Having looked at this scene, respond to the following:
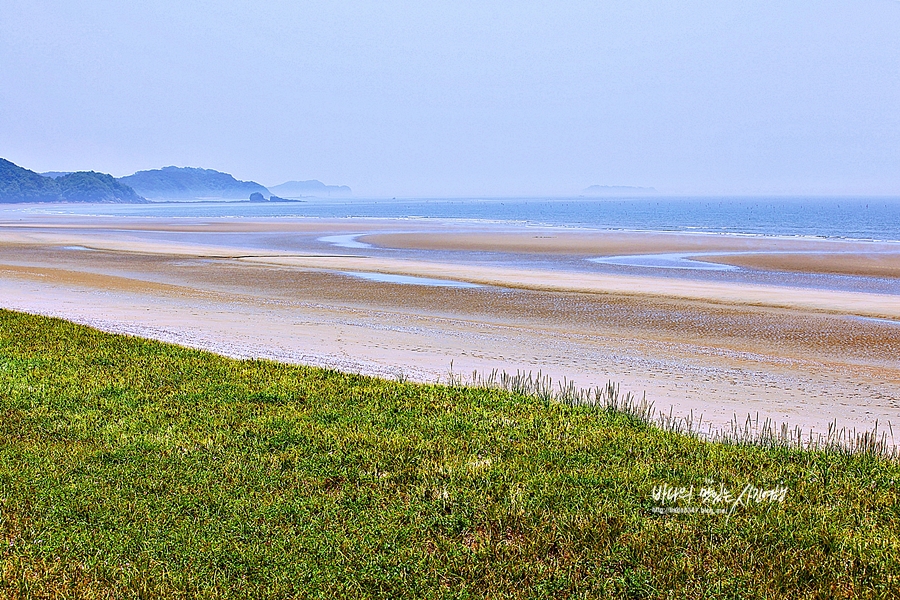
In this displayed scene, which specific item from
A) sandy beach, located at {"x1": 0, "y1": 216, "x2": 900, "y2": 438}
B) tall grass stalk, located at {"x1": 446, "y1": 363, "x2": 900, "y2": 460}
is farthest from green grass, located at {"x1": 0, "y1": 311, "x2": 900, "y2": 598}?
sandy beach, located at {"x1": 0, "y1": 216, "x2": 900, "y2": 438}

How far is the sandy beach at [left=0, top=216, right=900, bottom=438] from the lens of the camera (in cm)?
1436

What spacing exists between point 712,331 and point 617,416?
10862mm

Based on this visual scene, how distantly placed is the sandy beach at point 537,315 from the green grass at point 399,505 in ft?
11.7

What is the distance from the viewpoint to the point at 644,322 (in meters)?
21.4

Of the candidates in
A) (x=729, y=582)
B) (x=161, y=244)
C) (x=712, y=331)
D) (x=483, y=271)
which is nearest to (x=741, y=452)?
(x=729, y=582)

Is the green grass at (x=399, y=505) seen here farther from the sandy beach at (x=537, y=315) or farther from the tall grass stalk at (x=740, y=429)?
the sandy beach at (x=537, y=315)

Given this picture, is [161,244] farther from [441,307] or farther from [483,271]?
[441,307]

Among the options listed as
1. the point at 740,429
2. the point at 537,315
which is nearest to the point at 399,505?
the point at 740,429

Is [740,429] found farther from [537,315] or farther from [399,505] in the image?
[537,315]

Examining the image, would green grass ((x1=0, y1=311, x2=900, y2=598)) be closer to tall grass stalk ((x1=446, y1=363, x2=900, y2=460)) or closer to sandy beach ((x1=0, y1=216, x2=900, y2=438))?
tall grass stalk ((x1=446, y1=363, x2=900, y2=460))

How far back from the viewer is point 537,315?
22.6 metres

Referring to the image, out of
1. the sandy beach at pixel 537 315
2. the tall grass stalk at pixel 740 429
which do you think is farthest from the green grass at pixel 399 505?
the sandy beach at pixel 537 315

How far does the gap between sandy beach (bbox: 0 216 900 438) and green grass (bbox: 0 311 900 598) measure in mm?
3566

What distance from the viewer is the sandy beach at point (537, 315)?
47.1 ft
